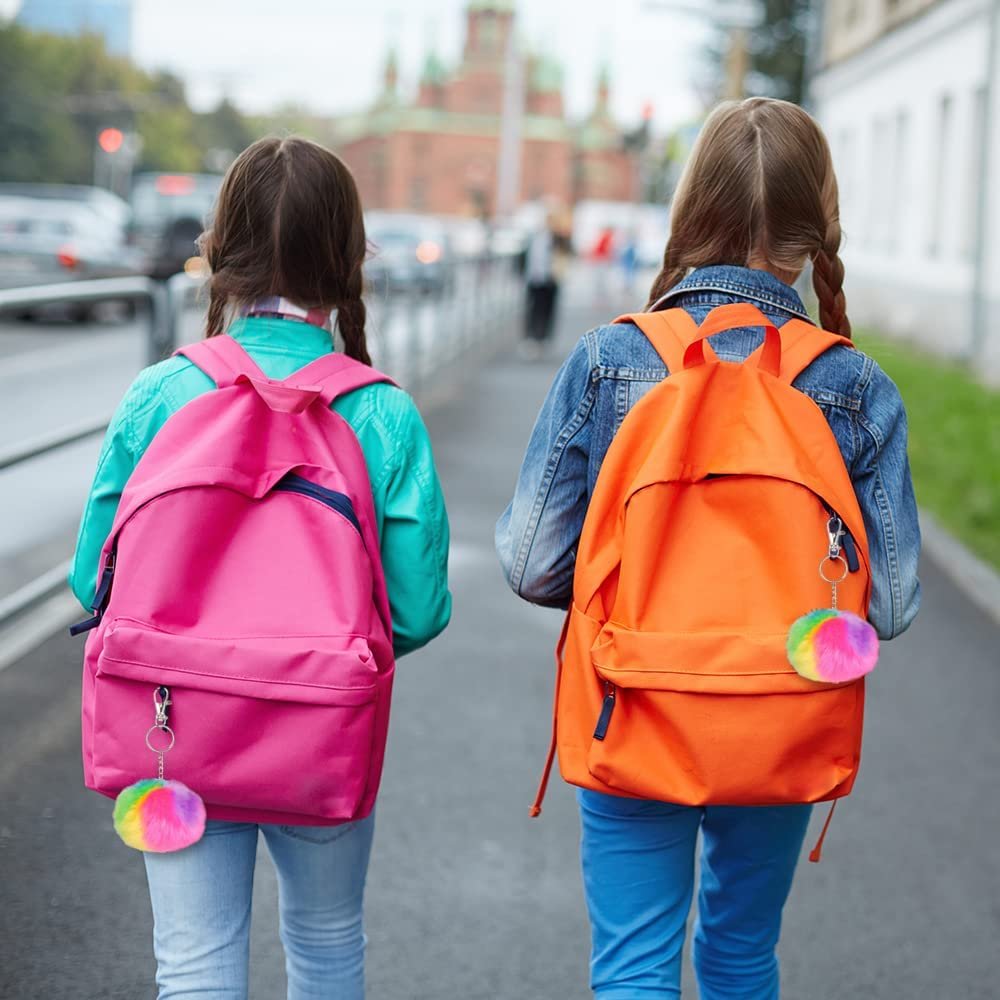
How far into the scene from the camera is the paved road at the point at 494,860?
362cm

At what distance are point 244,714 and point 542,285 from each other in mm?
19686

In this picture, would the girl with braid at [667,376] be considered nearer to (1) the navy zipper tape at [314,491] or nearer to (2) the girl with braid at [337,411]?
(2) the girl with braid at [337,411]

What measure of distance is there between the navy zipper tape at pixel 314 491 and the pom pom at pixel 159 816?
1.37ft

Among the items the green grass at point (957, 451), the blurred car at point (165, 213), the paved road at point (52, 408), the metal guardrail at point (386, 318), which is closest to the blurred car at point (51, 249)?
the blurred car at point (165, 213)

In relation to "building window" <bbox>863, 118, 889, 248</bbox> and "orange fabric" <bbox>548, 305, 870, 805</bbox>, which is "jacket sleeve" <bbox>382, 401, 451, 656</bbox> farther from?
"building window" <bbox>863, 118, 889, 248</bbox>

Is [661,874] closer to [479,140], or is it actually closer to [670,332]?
[670,332]

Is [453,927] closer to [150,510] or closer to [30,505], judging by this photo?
[150,510]

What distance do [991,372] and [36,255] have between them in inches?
492

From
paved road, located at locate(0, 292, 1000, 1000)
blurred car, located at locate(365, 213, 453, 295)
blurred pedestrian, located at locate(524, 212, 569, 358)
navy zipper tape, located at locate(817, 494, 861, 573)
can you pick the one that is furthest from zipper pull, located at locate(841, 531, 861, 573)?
blurred pedestrian, located at locate(524, 212, 569, 358)

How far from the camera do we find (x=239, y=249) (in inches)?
97.4

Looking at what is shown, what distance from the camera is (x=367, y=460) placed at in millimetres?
2420

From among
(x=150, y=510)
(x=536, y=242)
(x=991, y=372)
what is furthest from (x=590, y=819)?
(x=536, y=242)

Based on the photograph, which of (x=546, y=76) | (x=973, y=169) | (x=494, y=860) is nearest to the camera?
(x=494, y=860)

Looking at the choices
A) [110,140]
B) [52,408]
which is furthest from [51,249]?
[110,140]
